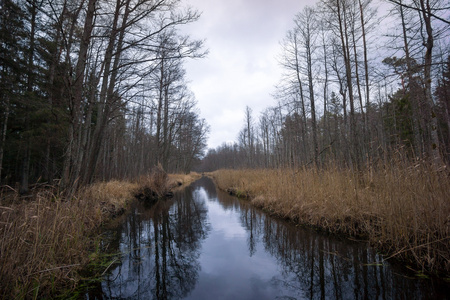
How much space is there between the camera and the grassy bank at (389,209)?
2.83 meters

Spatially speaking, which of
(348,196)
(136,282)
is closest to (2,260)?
(136,282)

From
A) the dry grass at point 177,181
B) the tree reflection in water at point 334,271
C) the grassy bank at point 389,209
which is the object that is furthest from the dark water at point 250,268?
the dry grass at point 177,181

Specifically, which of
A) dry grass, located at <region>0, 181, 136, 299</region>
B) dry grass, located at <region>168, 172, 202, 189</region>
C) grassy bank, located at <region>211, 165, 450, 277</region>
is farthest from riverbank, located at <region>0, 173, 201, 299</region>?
dry grass, located at <region>168, 172, 202, 189</region>

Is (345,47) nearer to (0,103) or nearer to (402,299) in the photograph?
(402,299)

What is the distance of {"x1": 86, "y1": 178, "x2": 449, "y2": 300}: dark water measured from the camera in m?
2.55

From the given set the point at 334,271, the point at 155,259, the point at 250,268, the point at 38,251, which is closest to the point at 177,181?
the point at 155,259

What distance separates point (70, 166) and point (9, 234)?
7.46 ft

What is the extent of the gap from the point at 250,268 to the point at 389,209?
8.74 feet

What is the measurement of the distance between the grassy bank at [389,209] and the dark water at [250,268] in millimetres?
396

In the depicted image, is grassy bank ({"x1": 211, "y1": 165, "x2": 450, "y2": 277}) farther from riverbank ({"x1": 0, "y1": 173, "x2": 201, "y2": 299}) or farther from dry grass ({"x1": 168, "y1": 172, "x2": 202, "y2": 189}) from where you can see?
dry grass ({"x1": 168, "y1": 172, "x2": 202, "y2": 189})

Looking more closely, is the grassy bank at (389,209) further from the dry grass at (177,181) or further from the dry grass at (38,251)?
the dry grass at (177,181)

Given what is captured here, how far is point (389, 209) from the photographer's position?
134 inches

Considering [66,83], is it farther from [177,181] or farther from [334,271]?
[177,181]

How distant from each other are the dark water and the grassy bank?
396mm
